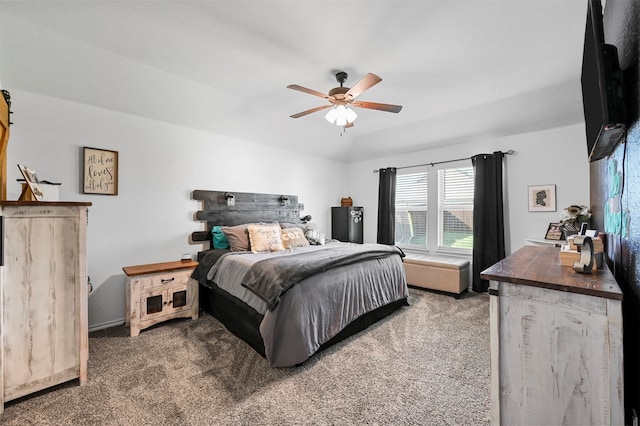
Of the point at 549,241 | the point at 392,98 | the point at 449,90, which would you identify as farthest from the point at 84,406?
the point at 549,241

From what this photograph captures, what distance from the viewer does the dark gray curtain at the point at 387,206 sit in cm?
527

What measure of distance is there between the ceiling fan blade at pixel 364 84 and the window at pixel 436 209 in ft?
9.59

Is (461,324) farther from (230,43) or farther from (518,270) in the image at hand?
(230,43)

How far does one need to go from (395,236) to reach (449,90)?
300cm

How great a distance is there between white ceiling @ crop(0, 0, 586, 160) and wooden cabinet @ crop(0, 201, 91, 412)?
5.01ft

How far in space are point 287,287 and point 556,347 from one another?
1.62m

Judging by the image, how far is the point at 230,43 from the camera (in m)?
2.30

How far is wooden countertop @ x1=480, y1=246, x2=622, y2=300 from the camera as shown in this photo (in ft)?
3.15

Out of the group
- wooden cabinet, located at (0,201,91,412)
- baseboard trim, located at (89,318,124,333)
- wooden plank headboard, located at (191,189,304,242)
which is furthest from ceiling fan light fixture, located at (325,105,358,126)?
baseboard trim, located at (89,318,124,333)

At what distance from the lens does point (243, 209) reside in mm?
4160

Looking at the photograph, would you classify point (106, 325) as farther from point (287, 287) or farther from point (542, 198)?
point (542, 198)

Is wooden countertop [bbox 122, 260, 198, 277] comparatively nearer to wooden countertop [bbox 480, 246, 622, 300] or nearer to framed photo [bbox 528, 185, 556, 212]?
wooden countertop [bbox 480, 246, 622, 300]

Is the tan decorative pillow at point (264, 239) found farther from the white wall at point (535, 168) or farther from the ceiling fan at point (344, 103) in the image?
the white wall at point (535, 168)

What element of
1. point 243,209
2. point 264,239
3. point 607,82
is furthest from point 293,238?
point 607,82
